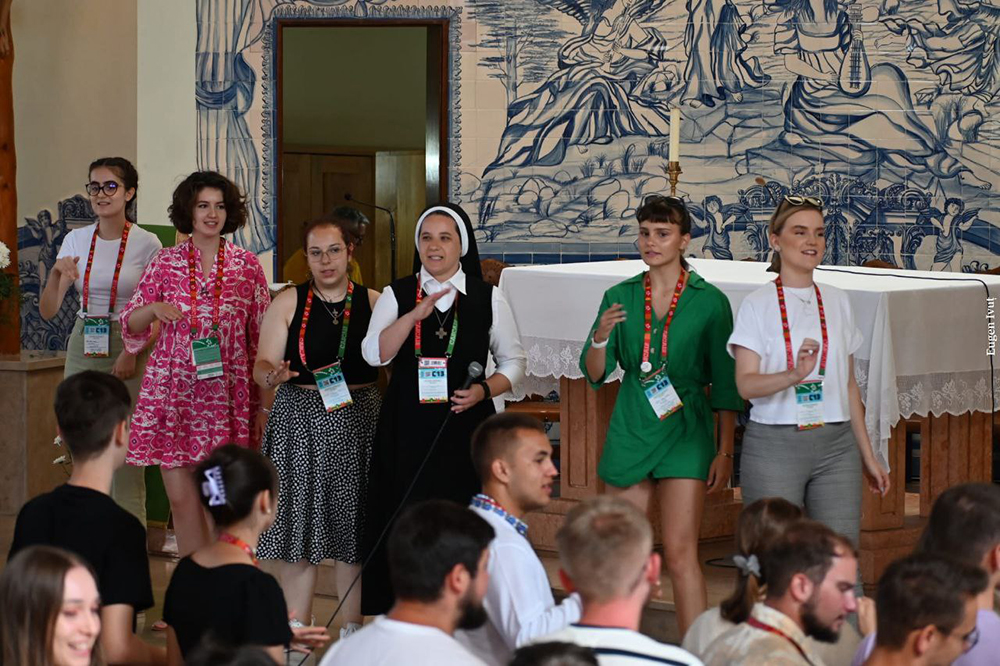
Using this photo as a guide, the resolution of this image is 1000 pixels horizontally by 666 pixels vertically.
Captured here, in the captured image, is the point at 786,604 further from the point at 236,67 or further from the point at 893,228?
the point at 236,67

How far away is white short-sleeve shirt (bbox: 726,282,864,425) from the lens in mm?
4367

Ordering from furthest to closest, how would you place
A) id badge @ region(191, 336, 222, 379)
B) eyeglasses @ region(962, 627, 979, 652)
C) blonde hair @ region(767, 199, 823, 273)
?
Result: 1. id badge @ region(191, 336, 222, 379)
2. blonde hair @ region(767, 199, 823, 273)
3. eyeglasses @ region(962, 627, 979, 652)

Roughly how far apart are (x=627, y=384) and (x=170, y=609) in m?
1.83

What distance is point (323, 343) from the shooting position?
489 centimetres

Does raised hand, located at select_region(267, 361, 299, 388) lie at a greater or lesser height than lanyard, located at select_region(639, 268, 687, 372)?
lesser

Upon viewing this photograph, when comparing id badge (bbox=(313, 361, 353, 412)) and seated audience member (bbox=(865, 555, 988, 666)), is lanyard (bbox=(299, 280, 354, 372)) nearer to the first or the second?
id badge (bbox=(313, 361, 353, 412))

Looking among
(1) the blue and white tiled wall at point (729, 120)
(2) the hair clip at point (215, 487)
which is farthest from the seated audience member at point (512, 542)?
(1) the blue and white tiled wall at point (729, 120)

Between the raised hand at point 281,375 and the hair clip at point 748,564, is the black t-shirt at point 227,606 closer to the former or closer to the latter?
the hair clip at point 748,564

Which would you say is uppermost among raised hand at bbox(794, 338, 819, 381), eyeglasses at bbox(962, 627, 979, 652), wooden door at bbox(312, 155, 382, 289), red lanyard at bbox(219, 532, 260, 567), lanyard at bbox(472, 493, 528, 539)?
wooden door at bbox(312, 155, 382, 289)

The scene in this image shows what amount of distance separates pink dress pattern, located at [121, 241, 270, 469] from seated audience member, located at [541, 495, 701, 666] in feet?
9.15

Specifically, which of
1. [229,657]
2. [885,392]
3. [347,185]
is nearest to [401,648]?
[229,657]

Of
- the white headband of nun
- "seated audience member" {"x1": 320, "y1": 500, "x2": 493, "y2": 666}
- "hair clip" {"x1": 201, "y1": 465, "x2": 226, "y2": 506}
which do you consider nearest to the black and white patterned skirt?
the white headband of nun

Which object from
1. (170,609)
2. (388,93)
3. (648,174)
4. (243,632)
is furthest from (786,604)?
(388,93)

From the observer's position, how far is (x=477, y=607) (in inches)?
116
